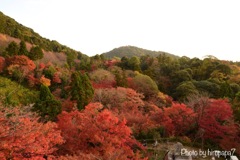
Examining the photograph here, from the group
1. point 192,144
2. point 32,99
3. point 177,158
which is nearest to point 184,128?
point 192,144

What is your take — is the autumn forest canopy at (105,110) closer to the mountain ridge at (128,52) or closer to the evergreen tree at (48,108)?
the evergreen tree at (48,108)

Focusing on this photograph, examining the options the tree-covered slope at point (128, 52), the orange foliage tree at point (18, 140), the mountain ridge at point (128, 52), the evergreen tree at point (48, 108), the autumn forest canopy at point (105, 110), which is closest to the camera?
the orange foliage tree at point (18, 140)

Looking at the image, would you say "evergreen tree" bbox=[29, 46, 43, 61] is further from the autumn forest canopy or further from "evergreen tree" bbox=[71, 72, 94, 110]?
"evergreen tree" bbox=[71, 72, 94, 110]

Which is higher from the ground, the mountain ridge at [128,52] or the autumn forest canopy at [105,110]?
the mountain ridge at [128,52]

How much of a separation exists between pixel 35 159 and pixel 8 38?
121 ft

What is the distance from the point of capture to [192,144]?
18.8 metres

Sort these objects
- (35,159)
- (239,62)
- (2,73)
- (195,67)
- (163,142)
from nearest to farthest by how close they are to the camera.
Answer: (35,159) → (163,142) → (2,73) → (195,67) → (239,62)

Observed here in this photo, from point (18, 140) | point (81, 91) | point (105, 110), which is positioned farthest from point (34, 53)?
point (18, 140)

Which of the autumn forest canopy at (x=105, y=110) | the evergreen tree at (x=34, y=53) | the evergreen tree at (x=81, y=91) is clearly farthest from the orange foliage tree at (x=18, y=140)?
the evergreen tree at (x=34, y=53)

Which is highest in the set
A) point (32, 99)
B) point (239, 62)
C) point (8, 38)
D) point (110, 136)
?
point (239, 62)

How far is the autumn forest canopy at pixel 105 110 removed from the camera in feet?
41.8

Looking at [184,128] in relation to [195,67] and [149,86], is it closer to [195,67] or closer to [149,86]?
[149,86]

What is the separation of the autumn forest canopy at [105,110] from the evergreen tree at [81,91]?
0.12 meters

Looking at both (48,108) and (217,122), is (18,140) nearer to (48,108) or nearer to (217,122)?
(48,108)
